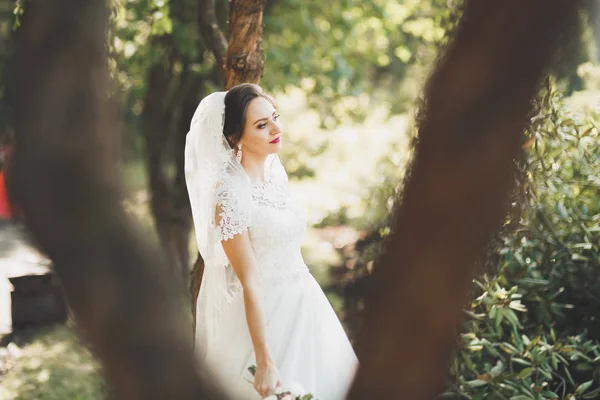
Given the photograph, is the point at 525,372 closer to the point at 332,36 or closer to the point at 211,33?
the point at 211,33

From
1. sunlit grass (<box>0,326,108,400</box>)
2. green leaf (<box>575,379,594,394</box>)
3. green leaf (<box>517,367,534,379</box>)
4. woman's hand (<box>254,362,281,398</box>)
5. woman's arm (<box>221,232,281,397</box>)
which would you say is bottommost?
sunlit grass (<box>0,326,108,400</box>)

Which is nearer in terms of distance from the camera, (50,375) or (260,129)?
(260,129)

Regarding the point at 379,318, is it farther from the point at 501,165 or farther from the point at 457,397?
the point at 457,397

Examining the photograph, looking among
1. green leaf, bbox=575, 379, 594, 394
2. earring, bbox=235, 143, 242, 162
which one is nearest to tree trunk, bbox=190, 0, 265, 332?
earring, bbox=235, 143, 242, 162

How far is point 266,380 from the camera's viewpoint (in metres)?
3.04

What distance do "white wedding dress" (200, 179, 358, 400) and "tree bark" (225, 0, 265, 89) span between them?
57cm

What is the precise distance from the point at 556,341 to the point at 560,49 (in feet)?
11.6

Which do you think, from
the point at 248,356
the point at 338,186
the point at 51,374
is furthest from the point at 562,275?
the point at 338,186

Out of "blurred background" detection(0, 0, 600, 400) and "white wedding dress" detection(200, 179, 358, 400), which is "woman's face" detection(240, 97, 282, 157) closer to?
"white wedding dress" detection(200, 179, 358, 400)

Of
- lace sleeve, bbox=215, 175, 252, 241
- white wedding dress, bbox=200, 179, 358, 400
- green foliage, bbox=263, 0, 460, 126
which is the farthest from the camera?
green foliage, bbox=263, 0, 460, 126

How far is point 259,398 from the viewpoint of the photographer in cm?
328

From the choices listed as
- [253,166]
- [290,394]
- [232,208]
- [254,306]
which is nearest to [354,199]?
[253,166]

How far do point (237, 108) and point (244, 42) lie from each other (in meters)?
0.39

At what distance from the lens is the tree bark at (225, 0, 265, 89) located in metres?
3.80
